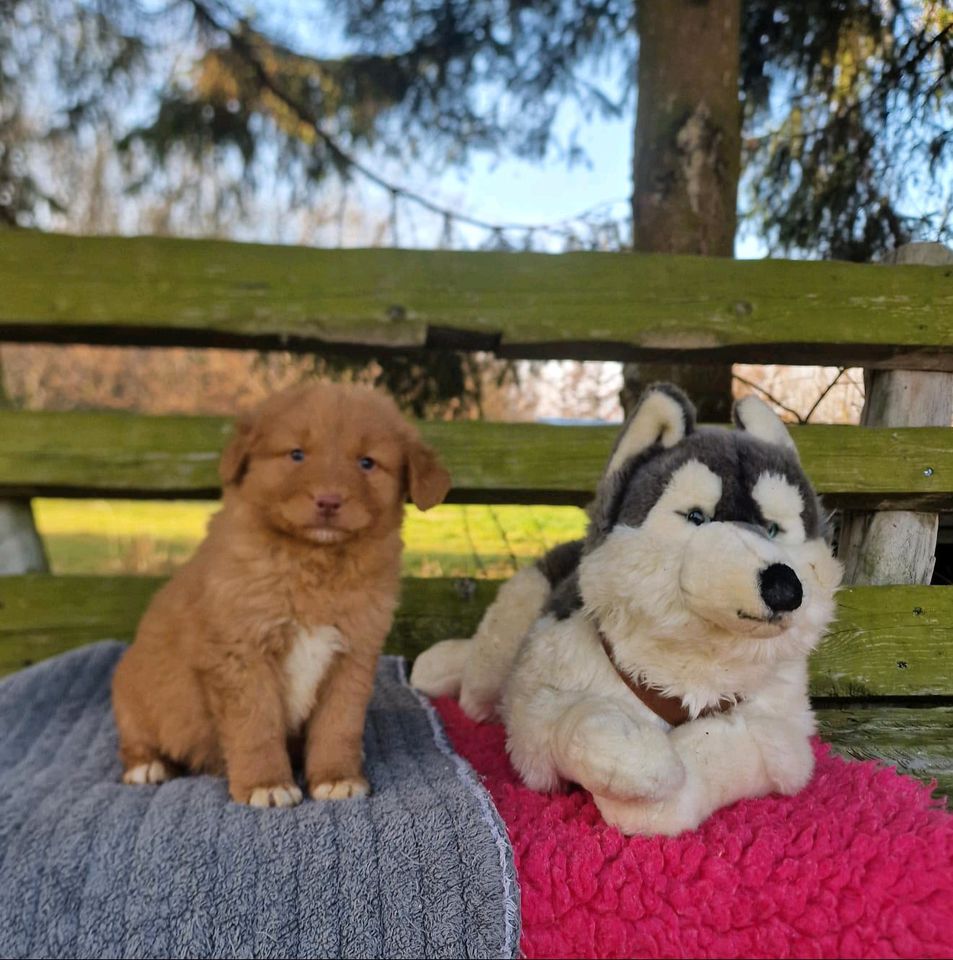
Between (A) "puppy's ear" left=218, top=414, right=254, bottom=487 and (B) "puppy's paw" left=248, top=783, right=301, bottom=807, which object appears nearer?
(B) "puppy's paw" left=248, top=783, right=301, bottom=807

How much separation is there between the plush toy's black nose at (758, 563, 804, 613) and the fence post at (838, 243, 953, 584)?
1.21 m

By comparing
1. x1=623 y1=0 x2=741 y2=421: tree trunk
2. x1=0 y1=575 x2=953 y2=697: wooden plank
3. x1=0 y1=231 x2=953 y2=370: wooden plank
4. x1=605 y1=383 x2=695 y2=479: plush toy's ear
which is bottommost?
x1=0 y1=575 x2=953 y2=697: wooden plank

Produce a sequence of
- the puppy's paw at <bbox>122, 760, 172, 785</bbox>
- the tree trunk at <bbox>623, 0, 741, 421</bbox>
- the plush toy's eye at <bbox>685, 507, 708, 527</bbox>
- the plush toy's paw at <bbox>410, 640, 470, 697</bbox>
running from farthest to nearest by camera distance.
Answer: the tree trunk at <bbox>623, 0, 741, 421</bbox> < the plush toy's paw at <bbox>410, 640, 470, 697</bbox> < the puppy's paw at <bbox>122, 760, 172, 785</bbox> < the plush toy's eye at <bbox>685, 507, 708, 527</bbox>

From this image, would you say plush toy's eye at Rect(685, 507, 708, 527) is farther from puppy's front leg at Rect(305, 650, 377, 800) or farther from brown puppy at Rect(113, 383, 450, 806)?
puppy's front leg at Rect(305, 650, 377, 800)

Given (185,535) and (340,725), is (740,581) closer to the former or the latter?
(340,725)

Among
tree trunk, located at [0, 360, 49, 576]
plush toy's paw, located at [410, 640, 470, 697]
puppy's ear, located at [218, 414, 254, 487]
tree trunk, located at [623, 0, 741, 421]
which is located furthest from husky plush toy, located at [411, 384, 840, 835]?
tree trunk, located at [0, 360, 49, 576]

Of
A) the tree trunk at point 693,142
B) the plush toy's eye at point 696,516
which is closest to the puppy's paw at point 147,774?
the plush toy's eye at point 696,516

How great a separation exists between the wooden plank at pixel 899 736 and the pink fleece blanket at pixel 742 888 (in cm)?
68

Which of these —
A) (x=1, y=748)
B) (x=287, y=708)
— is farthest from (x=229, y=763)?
(x=1, y=748)

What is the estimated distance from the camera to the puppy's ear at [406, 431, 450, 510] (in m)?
1.62

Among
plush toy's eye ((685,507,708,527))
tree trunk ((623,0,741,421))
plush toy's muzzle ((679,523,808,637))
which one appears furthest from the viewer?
tree trunk ((623,0,741,421))

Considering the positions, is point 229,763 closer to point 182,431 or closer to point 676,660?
point 676,660

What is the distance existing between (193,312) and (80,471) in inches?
23.4

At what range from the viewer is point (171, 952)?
1187mm
